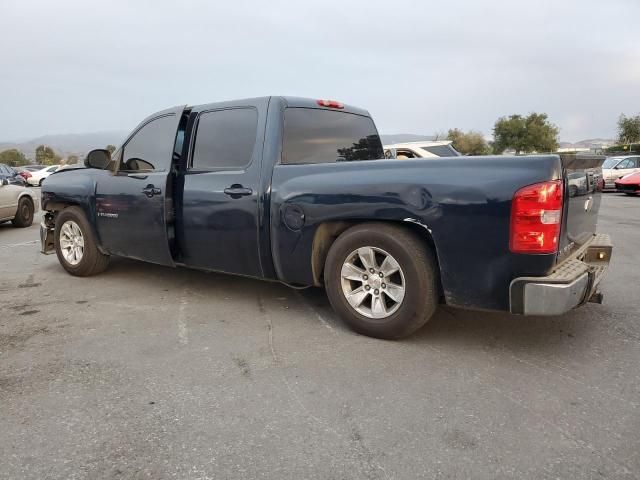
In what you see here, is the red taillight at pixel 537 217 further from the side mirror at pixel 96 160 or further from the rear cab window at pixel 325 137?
the side mirror at pixel 96 160

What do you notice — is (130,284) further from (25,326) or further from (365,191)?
(365,191)

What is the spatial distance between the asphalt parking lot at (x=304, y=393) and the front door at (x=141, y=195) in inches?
24.2

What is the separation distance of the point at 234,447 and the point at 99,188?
153 inches

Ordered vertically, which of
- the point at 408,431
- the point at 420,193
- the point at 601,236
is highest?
the point at 420,193

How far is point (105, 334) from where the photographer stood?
13.2 feet

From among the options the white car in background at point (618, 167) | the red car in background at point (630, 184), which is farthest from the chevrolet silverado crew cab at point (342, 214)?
the white car in background at point (618, 167)

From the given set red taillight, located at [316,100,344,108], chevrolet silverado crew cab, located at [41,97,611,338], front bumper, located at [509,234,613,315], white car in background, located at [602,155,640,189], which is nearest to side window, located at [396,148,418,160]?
chevrolet silverado crew cab, located at [41,97,611,338]

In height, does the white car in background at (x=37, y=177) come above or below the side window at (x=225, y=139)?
below

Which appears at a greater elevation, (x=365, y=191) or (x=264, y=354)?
(x=365, y=191)

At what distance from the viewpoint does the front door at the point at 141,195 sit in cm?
486

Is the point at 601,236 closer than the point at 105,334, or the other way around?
the point at 105,334

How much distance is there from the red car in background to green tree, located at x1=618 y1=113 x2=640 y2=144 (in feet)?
132

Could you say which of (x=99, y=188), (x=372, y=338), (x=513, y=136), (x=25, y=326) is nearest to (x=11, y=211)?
(x=99, y=188)

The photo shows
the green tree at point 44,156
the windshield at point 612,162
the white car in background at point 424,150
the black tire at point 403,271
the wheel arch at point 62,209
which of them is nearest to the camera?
the black tire at point 403,271
